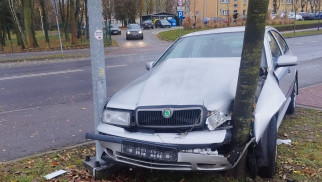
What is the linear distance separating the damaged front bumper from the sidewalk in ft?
15.1

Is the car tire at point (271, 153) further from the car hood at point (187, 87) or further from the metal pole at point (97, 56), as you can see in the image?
the metal pole at point (97, 56)

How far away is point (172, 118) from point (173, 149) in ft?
1.18

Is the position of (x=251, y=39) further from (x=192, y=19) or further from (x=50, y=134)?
(x=192, y=19)

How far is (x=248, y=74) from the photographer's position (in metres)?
3.40

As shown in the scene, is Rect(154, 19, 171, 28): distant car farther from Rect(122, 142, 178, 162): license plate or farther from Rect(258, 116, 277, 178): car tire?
Rect(122, 142, 178, 162): license plate

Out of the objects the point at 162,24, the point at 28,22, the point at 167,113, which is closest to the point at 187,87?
the point at 167,113

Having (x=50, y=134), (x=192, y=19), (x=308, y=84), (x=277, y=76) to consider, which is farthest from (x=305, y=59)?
(x=192, y=19)

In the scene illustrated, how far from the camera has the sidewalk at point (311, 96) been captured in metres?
7.19

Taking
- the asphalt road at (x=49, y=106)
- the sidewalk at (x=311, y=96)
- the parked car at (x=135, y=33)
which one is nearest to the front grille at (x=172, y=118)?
the asphalt road at (x=49, y=106)

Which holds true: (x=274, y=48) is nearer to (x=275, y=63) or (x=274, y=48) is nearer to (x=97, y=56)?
(x=275, y=63)

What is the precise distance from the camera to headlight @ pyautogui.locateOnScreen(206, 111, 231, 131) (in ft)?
10.8

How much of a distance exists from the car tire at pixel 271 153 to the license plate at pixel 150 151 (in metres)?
1.19

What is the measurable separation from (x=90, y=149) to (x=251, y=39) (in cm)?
287

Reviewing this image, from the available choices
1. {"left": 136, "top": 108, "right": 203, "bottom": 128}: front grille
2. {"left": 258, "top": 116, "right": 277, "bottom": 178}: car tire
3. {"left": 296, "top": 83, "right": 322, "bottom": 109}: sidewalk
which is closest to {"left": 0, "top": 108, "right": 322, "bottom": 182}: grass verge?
{"left": 258, "top": 116, "right": 277, "bottom": 178}: car tire
